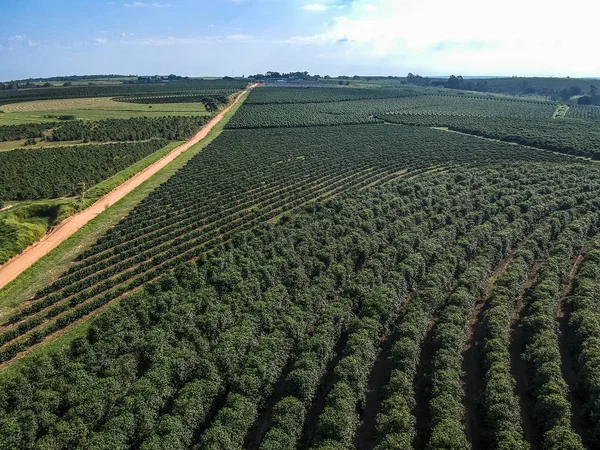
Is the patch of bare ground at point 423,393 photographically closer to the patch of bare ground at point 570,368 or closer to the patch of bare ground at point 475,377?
the patch of bare ground at point 475,377

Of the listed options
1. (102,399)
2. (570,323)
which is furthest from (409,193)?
(102,399)

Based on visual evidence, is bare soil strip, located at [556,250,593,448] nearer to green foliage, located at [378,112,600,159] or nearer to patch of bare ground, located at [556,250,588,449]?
patch of bare ground, located at [556,250,588,449]

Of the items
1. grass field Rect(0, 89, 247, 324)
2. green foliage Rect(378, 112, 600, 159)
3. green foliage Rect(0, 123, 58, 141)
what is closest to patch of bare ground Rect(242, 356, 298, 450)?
grass field Rect(0, 89, 247, 324)

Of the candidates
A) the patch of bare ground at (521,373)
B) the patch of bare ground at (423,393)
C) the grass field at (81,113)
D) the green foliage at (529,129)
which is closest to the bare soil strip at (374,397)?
the patch of bare ground at (423,393)

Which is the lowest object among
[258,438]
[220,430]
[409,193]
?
[258,438]

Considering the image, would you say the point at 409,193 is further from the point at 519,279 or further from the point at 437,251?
the point at 519,279

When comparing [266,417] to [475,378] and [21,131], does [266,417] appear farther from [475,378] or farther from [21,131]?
[21,131]
